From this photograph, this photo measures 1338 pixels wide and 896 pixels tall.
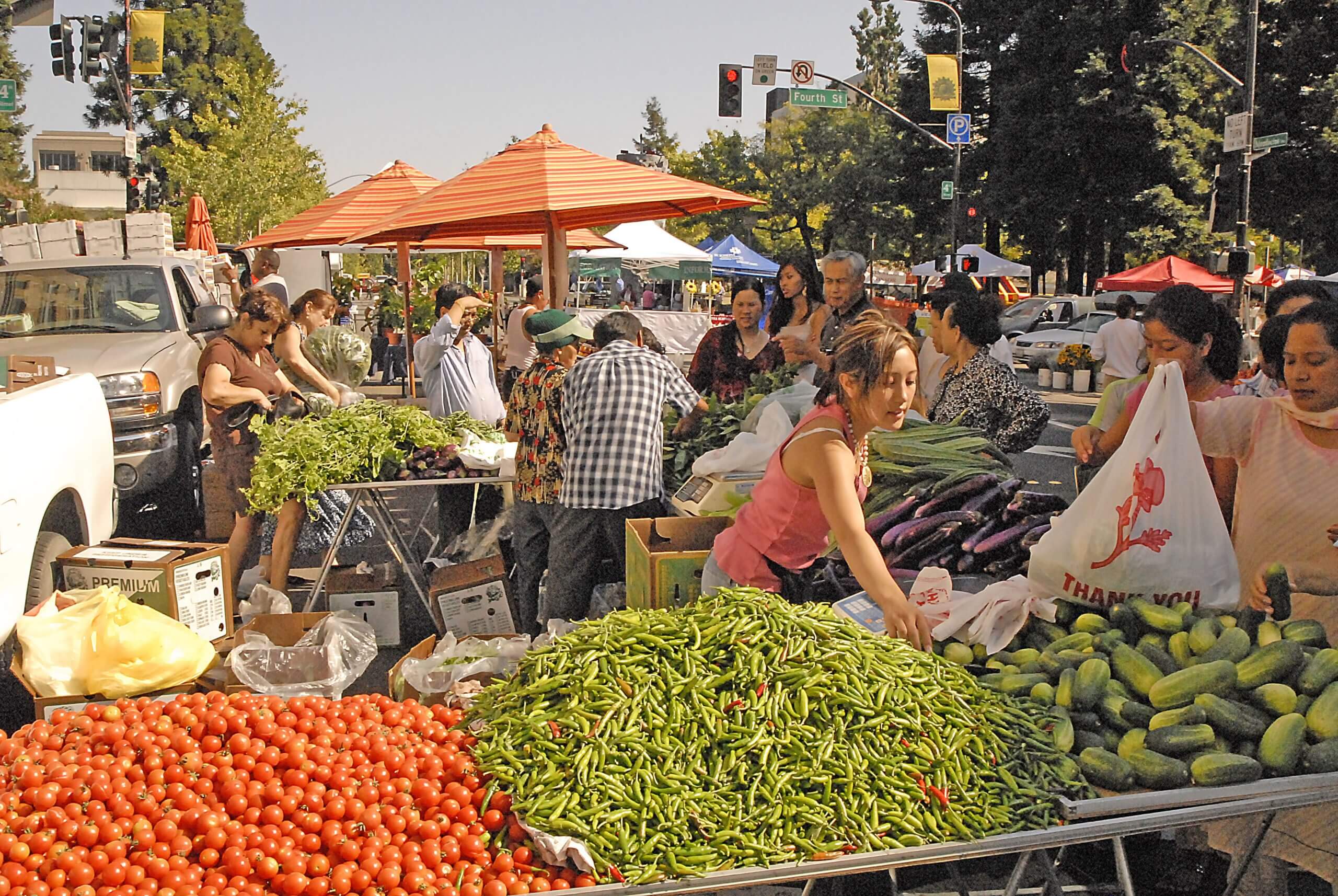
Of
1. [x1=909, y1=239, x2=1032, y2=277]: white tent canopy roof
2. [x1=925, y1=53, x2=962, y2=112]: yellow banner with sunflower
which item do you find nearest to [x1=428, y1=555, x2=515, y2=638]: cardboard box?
[x1=925, y1=53, x2=962, y2=112]: yellow banner with sunflower

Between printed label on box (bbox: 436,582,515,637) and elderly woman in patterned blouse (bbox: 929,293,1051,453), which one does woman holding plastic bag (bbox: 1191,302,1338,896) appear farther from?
printed label on box (bbox: 436,582,515,637)

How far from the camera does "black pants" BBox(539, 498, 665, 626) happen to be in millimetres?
5312

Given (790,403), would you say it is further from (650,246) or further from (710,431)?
(650,246)

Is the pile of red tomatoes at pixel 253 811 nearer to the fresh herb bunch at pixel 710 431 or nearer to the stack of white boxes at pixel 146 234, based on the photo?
the fresh herb bunch at pixel 710 431

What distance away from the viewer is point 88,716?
10.7 ft

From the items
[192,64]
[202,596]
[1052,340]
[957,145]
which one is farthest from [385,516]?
[192,64]

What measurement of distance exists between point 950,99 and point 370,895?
1026 inches

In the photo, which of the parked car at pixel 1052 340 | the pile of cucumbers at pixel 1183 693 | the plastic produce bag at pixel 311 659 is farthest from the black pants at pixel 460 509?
the parked car at pixel 1052 340

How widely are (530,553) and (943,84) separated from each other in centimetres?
2303

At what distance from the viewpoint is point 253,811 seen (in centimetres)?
268

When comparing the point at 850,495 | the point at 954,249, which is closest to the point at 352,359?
the point at 850,495

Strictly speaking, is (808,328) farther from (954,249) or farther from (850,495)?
(954,249)

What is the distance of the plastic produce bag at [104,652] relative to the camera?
3.81 m

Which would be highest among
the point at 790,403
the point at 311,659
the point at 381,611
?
the point at 790,403
